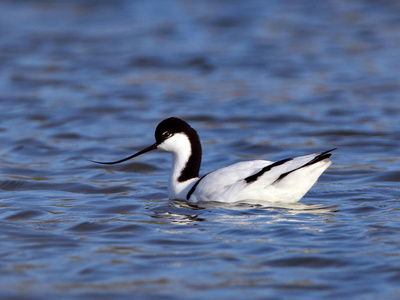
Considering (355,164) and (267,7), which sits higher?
(267,7)

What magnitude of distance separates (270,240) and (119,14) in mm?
16249

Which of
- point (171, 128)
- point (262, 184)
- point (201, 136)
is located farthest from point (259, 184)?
point (201, 136)

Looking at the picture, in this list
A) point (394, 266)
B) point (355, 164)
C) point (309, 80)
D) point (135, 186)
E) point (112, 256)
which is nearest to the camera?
point (394, 266)

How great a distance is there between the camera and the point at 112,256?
6426 mm

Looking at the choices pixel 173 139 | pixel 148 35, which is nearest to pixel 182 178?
pixel 173 139

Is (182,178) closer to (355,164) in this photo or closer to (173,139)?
(173,139)

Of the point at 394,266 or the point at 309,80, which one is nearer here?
the point at 394,266

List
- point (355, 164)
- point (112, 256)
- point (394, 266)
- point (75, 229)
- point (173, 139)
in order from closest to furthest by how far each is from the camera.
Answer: point (394, 266)
point (112, 256)
point (75, 229)
point (173, 139)
point (355, 164)

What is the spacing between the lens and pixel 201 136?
40.3ft

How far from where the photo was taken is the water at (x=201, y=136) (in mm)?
6016

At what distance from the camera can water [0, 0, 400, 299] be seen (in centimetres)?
602

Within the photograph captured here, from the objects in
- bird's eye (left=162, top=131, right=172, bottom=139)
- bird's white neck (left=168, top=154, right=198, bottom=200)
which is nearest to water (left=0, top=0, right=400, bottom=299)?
bird's white neck (left=168, top=154, right=198, bottom=200)

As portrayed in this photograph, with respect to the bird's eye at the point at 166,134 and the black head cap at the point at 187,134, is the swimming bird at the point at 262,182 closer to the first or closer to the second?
the black head cap at the point at 187,134

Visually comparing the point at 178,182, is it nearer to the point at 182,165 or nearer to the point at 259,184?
the point at 182,165
